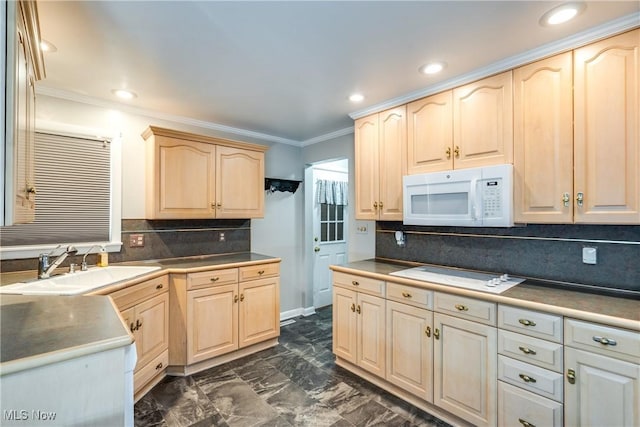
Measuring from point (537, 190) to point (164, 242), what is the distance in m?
3.21

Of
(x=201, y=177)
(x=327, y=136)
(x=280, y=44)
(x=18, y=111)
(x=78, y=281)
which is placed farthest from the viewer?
(x=327, y=136)

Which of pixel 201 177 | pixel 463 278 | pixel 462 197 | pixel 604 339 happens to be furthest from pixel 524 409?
pixel 201 177

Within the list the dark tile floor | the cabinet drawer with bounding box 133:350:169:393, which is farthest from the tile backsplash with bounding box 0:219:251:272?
the dark tile floor

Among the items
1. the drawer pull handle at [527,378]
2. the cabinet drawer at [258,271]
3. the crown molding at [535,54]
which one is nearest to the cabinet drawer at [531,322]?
the drawer pull handle at [527,378]

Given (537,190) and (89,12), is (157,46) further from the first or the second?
(537,190)

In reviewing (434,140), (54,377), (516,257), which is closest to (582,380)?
(516,257)

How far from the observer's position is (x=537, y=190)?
191 cm

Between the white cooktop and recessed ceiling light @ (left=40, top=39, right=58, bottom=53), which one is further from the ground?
recessed ceiling light @ (left=40, top=39, right=58, bottom=53)

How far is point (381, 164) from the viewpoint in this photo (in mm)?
2799

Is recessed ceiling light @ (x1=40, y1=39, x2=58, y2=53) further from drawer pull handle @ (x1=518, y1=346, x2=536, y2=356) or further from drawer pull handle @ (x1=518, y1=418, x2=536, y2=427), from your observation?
drawer pull handle @ (x1=518, y1=418, x2=536, y2=427)

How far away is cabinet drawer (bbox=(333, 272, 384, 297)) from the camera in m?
2.44

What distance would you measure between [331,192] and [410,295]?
8.67 feet

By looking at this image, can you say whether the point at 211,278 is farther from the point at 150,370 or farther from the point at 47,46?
the point at 47,46

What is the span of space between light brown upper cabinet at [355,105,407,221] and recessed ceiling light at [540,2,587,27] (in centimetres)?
115
